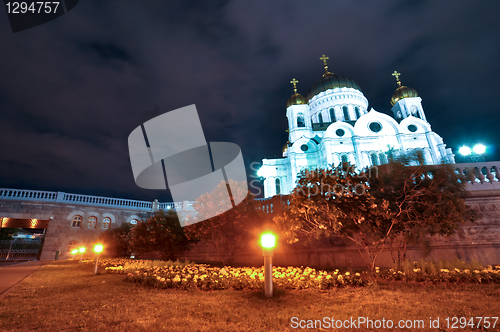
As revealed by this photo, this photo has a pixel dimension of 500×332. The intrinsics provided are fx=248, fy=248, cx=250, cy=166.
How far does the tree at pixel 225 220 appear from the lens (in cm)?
1220

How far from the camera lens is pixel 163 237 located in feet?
49.0

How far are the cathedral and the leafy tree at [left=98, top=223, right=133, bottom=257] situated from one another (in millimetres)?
20345

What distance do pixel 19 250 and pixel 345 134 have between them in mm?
49042

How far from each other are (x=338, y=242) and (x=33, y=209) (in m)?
30.1

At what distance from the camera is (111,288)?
7.07m

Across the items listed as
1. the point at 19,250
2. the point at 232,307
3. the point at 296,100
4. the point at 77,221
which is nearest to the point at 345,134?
the point at 296,100

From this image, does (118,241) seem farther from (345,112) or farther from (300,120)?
(345,112)

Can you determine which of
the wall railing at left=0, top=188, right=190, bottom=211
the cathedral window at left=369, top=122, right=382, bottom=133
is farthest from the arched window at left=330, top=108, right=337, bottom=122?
the wall railing at left=0, top=188, right=190, bottom=211

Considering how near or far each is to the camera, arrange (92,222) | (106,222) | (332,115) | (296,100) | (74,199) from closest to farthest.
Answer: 1. (74,199)
2. (92,222)
3. (106,222)
4. (296,100)
5. (332,115)

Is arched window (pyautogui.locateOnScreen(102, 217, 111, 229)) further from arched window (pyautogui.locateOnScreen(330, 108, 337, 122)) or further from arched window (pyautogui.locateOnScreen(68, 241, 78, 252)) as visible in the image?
arched window (pyautogui.locateOnScreen(330, 108, 337, 122))

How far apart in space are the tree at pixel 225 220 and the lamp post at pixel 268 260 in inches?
258

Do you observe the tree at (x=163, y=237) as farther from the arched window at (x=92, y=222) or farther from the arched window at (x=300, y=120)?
the arched window at (x=300, y=120)

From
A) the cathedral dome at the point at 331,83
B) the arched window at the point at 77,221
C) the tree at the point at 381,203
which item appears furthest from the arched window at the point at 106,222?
the cathedral dome at the point at 331,83

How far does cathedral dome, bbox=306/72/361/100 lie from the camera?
49.4 metres
